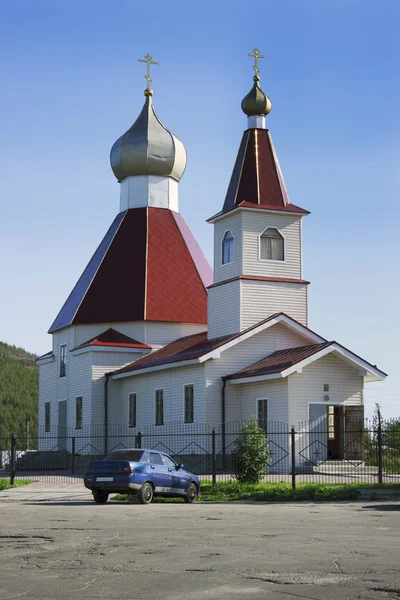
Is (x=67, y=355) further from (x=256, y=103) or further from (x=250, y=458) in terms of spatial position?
(x=250, y=458)

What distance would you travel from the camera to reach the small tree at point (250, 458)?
79.3 feet

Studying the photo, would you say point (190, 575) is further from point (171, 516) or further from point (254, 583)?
point (171, 516)

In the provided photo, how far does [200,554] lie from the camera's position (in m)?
10.6

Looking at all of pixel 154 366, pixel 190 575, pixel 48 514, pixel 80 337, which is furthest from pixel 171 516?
pixel 80 337

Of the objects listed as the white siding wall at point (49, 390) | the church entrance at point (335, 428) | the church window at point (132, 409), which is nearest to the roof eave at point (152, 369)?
the church window at point (132, 409)

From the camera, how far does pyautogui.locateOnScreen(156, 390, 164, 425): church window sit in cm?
3556

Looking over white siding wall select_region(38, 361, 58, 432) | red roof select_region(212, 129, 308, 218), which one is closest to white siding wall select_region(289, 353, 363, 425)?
red roof select_region(212, 129, 308, 218)

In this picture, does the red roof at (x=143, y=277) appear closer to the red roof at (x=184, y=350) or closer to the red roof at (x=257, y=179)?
the red roof at (x=184, y=350)

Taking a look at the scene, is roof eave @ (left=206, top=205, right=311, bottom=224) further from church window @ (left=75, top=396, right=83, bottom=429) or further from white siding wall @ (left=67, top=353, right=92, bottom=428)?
church window @ (left=75, top=396, right=83, bottom=429)

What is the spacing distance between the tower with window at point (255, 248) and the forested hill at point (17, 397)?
72.3 m

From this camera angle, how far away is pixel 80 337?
40.5 metres

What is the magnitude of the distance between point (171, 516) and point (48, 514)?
2.42 m

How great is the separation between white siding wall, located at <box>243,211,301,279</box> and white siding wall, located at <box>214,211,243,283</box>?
265 mm

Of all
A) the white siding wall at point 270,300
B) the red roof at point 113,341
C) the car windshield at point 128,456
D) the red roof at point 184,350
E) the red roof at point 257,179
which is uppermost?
the red roof at point 257,179
